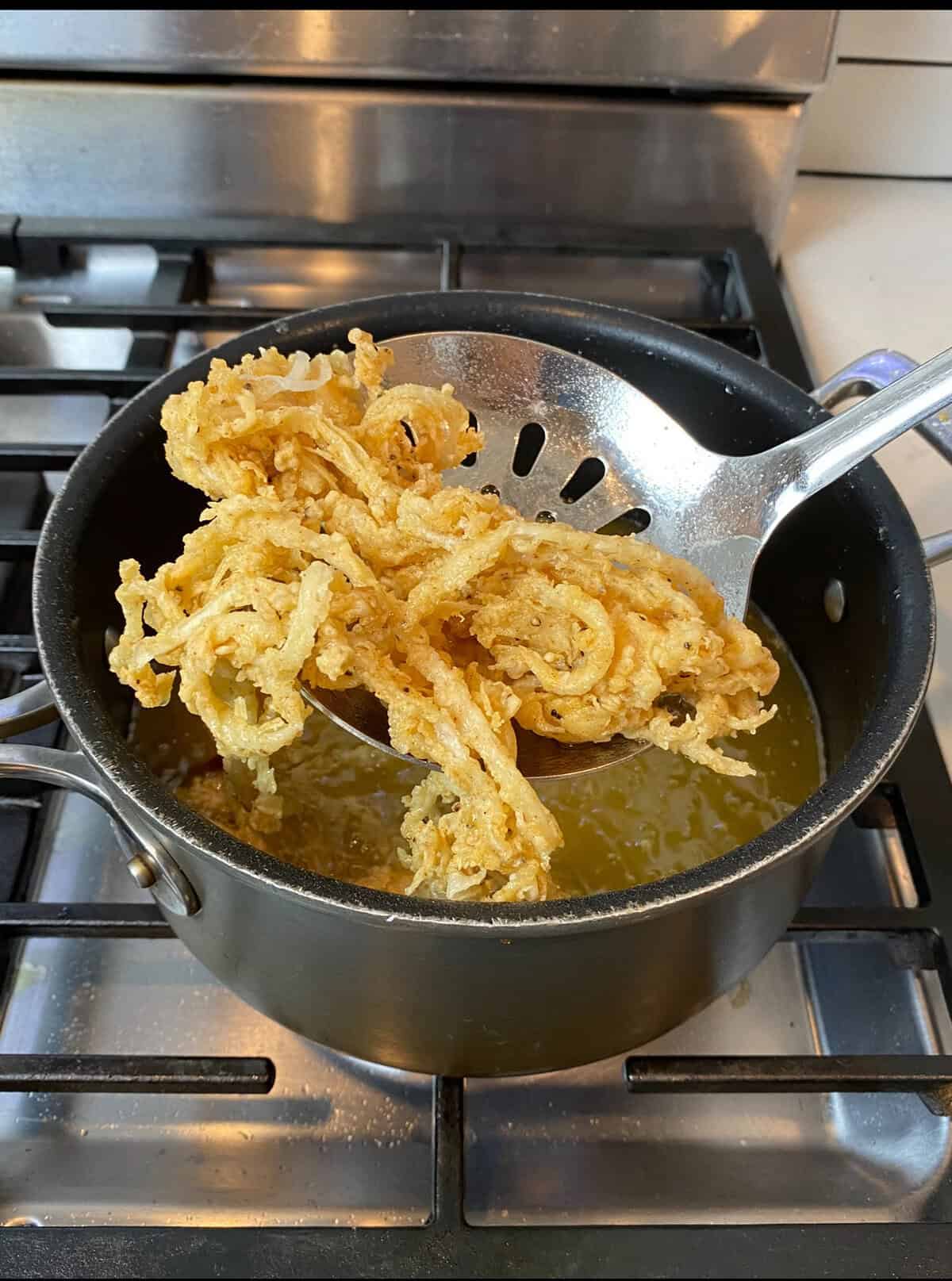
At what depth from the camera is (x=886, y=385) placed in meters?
0.85

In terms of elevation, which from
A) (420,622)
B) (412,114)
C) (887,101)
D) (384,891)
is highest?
(887,101)

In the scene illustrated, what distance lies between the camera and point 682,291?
1319 millimetres

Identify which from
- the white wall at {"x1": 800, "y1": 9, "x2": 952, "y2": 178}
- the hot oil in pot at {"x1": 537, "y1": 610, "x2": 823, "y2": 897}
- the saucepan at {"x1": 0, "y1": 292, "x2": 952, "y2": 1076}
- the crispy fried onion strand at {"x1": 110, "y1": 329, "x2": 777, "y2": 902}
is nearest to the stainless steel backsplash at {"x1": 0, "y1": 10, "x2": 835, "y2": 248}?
the white wall at {"x1": 800, "y1": 9, "x2": 952, "y2": 178}

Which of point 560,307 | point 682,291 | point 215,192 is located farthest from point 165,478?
point 682,291

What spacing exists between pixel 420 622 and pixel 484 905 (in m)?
0.23

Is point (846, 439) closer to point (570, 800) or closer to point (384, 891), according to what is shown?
point (570, 800)

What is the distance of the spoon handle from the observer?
2.35 ft

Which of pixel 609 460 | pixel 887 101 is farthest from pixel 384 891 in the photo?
pixel 887 101

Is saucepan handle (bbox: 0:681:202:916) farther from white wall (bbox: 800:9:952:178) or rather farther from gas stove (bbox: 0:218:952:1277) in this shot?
white wall (bbox: 800:9:952:178)

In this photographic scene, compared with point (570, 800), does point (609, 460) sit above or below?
above

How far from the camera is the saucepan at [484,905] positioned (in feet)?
1.84

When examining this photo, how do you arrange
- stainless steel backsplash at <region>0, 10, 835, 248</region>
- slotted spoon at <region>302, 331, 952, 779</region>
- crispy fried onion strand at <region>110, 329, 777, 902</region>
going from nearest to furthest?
crispy fried onion strand at <region>110, 329, 777, 902</region>
slotted spoon at <region>302, 331, 952, 779</region>
stainless steel backsplash at <region>0, 10, 835, 248</region>

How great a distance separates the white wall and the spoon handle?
73cm

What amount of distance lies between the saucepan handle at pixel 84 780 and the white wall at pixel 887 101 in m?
1.16
